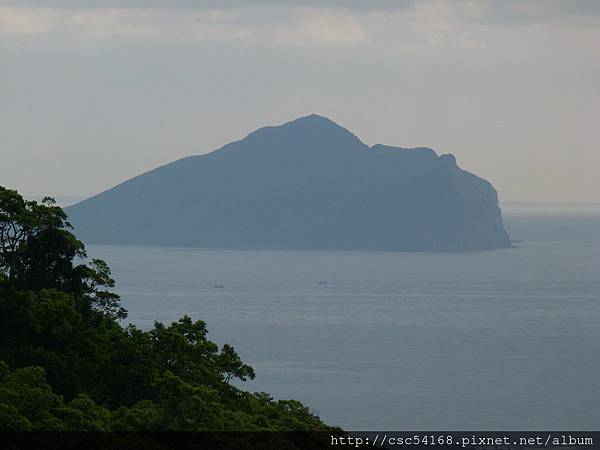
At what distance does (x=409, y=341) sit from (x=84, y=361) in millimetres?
84948

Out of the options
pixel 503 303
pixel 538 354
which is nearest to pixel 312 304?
pixel 503 303

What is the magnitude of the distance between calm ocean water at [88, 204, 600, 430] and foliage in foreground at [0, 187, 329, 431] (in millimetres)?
41599

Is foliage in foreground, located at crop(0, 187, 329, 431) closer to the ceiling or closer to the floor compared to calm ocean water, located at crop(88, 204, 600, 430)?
closer to the floor

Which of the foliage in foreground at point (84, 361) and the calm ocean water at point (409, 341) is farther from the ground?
the calm ocean water at point (409, 341)

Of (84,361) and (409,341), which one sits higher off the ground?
(409,341)

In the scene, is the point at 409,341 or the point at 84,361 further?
the point at 409,341

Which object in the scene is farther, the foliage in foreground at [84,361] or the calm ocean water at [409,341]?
the calm ocean water at [409,341]

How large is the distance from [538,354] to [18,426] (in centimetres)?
8564

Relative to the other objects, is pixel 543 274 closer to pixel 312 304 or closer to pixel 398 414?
pixel 312 304

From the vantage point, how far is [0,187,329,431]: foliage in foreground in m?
21.6

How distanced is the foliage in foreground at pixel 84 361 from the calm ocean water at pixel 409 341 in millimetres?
41599

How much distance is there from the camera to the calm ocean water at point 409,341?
7638 cm

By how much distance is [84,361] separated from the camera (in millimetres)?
25469

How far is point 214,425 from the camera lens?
73.1ft
